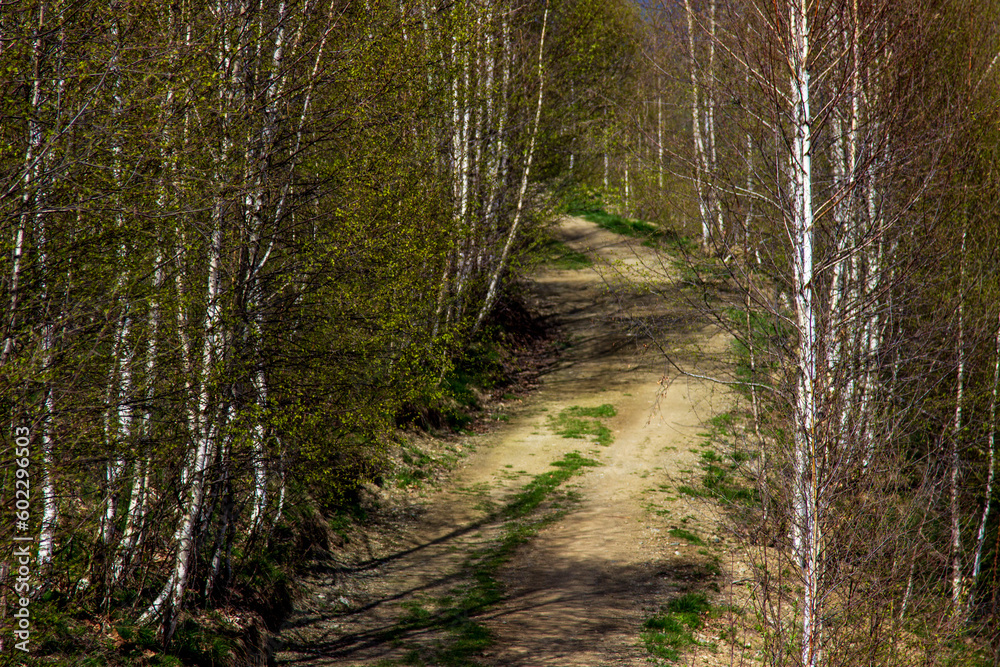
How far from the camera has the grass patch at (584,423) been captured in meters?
15.6

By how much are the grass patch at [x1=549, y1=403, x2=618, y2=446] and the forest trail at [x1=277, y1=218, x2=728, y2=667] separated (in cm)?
Result: 7

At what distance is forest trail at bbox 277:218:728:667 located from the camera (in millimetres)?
8133

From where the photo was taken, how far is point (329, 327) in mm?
8195

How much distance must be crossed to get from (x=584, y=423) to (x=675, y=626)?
304 inches

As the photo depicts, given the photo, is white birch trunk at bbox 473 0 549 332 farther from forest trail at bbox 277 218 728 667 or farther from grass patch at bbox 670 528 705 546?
grass patch at bbox 670 528 705 546

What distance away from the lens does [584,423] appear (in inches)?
641

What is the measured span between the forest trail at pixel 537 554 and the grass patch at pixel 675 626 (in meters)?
0.17

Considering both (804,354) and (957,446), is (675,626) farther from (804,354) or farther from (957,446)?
(957,446)

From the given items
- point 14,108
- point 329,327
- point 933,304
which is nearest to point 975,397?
point 933,304

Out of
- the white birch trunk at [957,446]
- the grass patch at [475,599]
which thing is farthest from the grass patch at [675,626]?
the white birch trunk at [957,446]

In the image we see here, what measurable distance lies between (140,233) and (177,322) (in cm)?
99

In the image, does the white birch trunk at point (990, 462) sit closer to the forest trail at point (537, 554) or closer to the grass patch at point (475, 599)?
the forest trail at point (537, 554)

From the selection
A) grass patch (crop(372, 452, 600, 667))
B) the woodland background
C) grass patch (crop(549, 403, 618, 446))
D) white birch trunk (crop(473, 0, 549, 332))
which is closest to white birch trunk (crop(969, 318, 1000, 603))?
the woodland background

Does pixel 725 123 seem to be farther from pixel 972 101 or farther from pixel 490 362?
pixel 490 362
